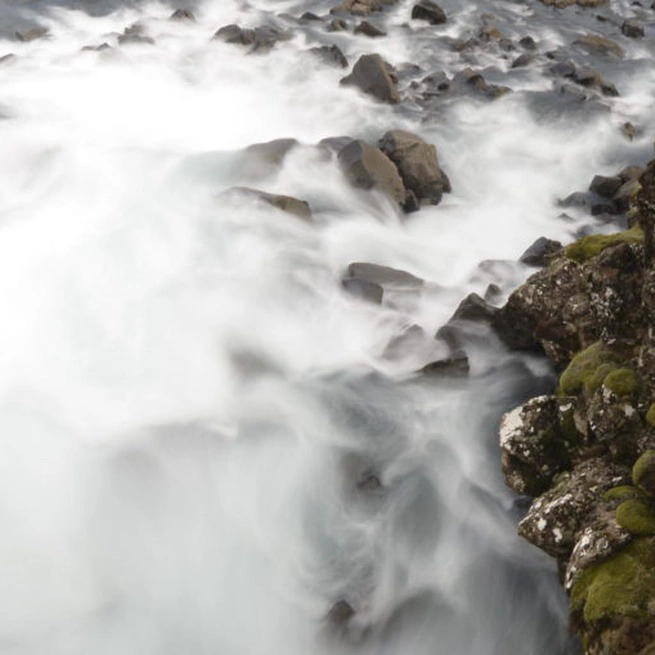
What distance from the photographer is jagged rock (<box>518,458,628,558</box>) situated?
7.03 metres

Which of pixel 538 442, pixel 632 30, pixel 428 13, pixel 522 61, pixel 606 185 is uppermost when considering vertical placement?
pixel 538 442

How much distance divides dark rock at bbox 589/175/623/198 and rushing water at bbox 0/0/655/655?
0.68 metres

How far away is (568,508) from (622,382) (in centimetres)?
135

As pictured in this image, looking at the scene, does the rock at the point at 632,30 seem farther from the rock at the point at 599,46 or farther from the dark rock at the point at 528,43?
the dark rock at the point at 528,43

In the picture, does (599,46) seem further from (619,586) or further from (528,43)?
(619,586)

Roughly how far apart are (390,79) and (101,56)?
287 inches

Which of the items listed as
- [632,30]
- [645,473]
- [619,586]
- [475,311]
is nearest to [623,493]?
[645,473]

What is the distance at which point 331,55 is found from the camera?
67.9 ft

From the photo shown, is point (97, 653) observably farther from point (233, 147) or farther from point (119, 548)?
point (233, 147)

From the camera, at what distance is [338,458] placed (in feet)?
31.1

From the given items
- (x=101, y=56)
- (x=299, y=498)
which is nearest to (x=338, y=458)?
(x=299, y=498)

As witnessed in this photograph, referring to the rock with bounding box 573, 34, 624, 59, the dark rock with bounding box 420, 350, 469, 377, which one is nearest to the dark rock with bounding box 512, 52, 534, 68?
the rock with bounding box 573, 34, 624, 59

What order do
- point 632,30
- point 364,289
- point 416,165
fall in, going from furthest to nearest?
1. point 632,30
2. point 416,165
3. point 364,289

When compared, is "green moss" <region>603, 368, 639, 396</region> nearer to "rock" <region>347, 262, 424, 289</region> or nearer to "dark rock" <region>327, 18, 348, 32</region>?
"rock" <region>347, 262, 424, 289</region>
